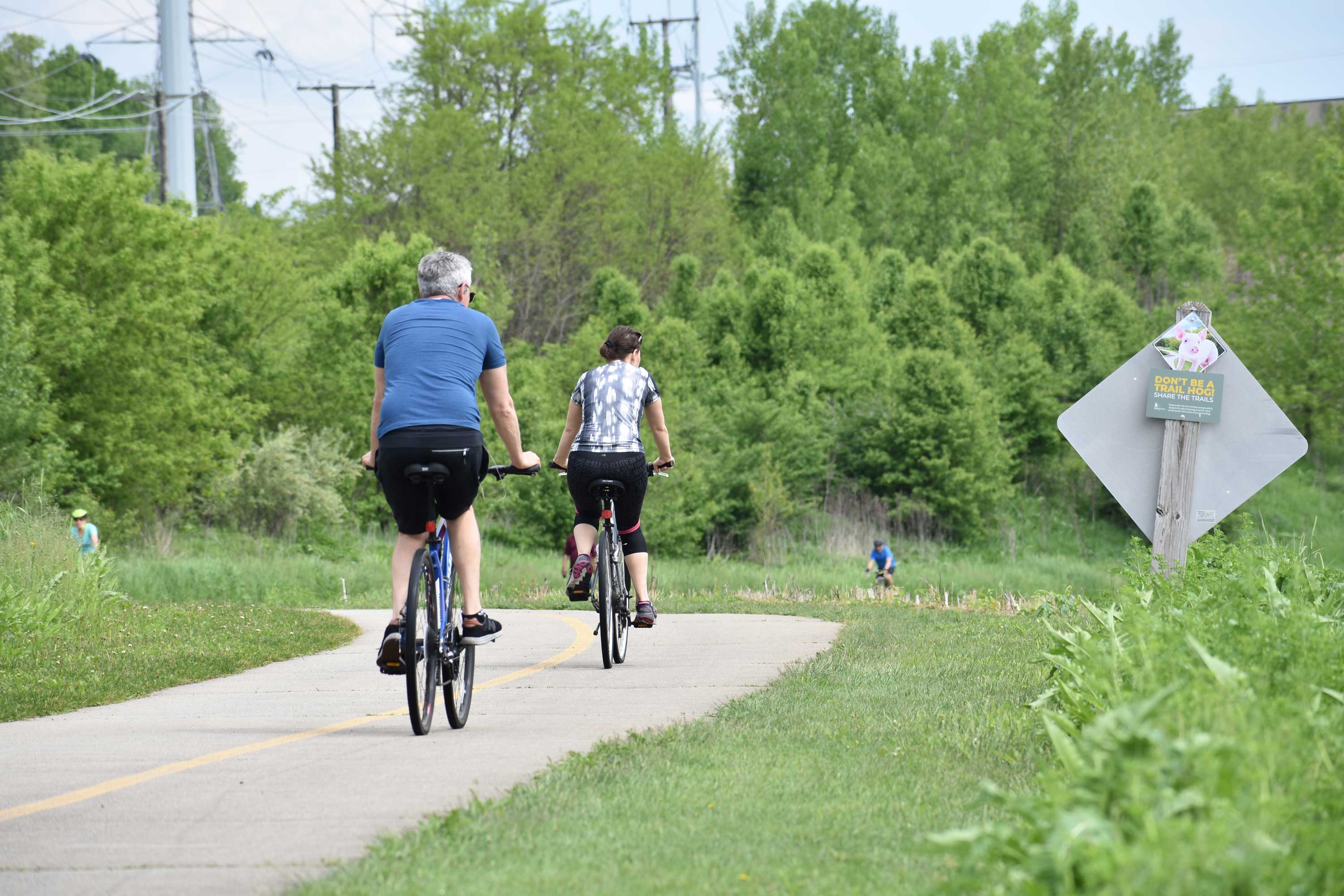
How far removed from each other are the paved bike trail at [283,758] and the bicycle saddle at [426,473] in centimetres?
117

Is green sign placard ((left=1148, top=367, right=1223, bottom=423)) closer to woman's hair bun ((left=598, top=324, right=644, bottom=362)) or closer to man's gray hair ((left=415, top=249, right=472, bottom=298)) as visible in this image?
woman's hair bun ((left=598, top=324, right=644, bottom=362))

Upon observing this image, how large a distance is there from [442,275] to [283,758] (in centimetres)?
235

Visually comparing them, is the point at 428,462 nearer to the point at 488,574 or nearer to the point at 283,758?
the point at 283,758

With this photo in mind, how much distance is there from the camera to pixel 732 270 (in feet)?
198

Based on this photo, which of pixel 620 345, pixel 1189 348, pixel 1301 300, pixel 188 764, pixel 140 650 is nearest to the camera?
pixel 188 764

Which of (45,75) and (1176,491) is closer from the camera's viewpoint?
(1176,491)

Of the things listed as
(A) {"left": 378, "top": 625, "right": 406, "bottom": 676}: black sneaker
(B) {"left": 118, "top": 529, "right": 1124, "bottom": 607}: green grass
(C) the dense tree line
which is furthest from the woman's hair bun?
(C) the dense tree line

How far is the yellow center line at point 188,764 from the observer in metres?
5.09

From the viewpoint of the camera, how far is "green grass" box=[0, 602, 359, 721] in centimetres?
859

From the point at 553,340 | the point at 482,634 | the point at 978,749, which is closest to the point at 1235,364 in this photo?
the point at 978,749

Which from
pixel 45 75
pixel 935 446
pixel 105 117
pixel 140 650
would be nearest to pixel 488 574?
pixel 140 650

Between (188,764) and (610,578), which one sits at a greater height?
(610,578)

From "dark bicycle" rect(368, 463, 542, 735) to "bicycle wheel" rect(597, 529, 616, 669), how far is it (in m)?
2.07

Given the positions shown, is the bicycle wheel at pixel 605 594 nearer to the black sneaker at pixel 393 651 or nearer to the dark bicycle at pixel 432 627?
the dark bicycle at pixel 432 627
